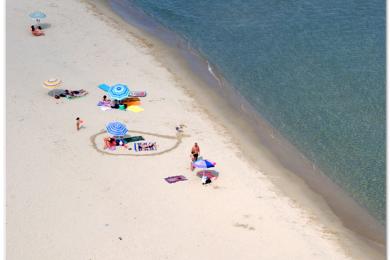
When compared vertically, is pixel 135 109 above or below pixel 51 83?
below

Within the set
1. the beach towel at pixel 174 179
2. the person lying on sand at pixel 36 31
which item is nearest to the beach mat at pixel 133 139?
the beach towel at pixel 174 179

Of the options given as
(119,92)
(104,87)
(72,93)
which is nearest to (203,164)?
(119,92)

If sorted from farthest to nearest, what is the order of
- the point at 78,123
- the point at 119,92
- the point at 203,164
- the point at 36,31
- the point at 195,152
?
the point at 36,31 → the point at 119,92 → the point at 78,123 → the point at 195,152 → the point at 203,164

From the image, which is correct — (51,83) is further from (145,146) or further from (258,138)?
(258,138)

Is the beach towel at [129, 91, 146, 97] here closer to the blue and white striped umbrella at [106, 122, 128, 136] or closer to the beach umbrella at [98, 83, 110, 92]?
the beach umbrella at [98, 83, 110, 92]

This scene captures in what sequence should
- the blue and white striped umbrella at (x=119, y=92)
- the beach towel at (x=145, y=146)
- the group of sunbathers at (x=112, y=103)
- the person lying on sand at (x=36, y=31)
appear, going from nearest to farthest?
the beach towel at (x=145, y=146)
the blue and white striped umbrella at (x=119, y=92)
the group of sunbathers at (x=112, y=103)
the person lying on sand at (x=36, y=31)

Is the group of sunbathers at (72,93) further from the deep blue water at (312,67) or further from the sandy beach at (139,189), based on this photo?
the deep blue water at (312,67)

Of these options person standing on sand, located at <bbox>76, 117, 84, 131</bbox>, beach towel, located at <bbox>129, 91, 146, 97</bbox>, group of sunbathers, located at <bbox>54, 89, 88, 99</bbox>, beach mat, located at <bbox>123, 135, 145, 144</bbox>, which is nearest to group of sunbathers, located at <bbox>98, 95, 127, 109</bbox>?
beach towel, located at <bbox>129, 91, 146, 97</bbox>
